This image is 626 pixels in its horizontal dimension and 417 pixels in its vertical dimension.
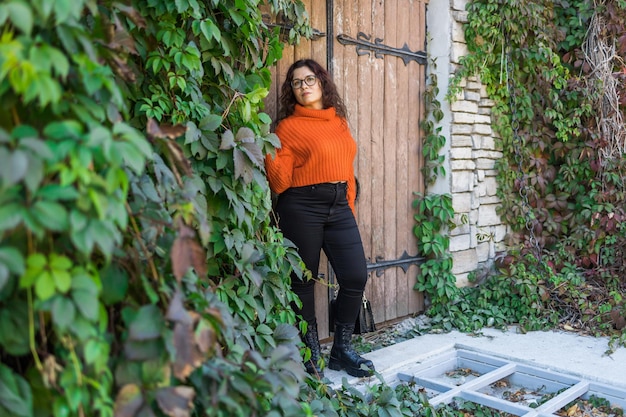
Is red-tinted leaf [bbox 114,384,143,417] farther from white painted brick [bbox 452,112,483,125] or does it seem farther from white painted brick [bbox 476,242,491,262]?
white painted brick [bbox 476,242,491,262]

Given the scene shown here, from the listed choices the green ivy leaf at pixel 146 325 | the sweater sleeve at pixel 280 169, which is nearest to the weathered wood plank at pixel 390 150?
the sweater sleeve at pixel 280 169

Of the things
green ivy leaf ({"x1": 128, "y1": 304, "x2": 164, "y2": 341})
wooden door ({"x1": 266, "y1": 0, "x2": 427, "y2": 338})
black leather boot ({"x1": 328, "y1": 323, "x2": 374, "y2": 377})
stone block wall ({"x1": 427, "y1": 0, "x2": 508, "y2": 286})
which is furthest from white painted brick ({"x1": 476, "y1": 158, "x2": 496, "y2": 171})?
green ivy leaf ({"x1": 128, "y1": 304, "x2": 164, "y2": 341})

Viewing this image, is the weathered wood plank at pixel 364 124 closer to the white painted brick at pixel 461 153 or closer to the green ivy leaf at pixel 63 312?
the white painted brick at pixel 461 153

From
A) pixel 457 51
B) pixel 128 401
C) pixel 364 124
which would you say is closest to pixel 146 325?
pixel 128 401

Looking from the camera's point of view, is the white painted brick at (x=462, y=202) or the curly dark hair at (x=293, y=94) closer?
the curly dark hair at (x=293, y=94)

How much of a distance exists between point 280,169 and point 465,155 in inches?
62.9

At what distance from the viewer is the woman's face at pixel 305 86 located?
2.78 meters

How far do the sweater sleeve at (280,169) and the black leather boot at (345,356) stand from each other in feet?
2.48

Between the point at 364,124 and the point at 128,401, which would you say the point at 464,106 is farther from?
the point at 128,401

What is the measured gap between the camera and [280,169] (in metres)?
2.71

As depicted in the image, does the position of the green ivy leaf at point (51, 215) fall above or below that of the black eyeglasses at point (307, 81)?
below

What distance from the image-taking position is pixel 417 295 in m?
3.86

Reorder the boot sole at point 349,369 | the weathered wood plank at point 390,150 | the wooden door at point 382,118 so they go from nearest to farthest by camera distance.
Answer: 1. the boot sole at point 349,369
2. the wooden door at point 382,118
3. the weathered wood plank at point 390,150

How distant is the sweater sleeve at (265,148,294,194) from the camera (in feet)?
8.86
